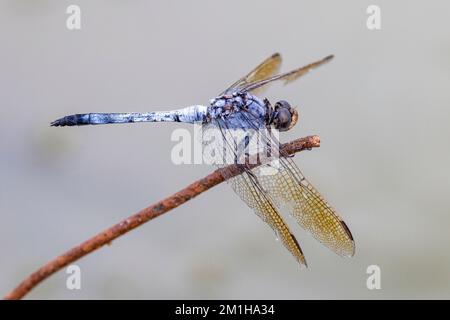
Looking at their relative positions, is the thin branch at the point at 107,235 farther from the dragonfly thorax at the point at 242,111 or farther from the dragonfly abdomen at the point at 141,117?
the dragonfly abdomen at the point at 141,117

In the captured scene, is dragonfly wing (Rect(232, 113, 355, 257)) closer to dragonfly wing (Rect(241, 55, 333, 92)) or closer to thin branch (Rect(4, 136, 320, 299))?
dragonfly wing (Rect(241, 55, 333, 92))

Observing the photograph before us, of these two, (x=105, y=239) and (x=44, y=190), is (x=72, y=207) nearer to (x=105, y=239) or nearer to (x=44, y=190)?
(x=44, y=190)

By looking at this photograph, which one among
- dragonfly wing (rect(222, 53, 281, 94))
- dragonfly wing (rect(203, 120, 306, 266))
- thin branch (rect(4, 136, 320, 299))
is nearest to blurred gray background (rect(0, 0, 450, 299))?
dragonfly wing (rect(222, 53, 281, 94))

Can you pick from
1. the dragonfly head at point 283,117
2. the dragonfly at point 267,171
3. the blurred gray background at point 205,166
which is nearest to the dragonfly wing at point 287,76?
the dragonfly at point 267,171

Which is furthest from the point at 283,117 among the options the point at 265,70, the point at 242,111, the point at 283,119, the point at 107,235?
the point at 107,235

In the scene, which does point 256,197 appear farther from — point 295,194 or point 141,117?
point 141,117

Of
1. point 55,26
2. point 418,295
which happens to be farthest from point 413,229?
point 55,26
